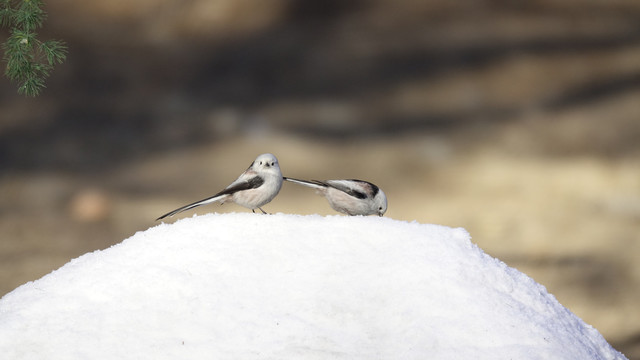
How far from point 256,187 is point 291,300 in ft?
5.57

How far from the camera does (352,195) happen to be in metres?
7.92

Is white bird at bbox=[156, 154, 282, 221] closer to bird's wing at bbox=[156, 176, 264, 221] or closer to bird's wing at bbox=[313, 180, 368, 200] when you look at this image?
bird's wing at bbox=[156, 176, 264, 221]

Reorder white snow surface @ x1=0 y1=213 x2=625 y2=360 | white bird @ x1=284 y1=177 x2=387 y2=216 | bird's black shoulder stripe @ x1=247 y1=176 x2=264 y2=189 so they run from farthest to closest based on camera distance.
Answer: white bird @ x1=284 y1=177 x2=387 y2=216 → bird's black shoulder stripe @ x1=247 y1=176 x2=264 y2=189 → white snow surface @ x1=0 y1=213 x2=625 y2=360

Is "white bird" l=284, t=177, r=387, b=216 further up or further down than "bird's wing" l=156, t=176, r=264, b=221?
further up

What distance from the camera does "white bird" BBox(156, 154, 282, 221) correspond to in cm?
756

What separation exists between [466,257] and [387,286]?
1.21m

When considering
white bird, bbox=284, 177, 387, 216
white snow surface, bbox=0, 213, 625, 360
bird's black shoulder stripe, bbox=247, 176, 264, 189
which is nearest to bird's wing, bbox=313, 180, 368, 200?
white bird, bbox=284, 177, 387, 216

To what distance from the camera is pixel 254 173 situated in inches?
301

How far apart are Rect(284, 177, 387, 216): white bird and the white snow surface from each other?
0.26 metres

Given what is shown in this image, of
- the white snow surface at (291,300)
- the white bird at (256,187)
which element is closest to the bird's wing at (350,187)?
the white snow surface at (291,300)

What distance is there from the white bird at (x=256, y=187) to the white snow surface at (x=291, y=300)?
0.24 metres

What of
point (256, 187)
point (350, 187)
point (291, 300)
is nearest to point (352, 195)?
point (350, 187)

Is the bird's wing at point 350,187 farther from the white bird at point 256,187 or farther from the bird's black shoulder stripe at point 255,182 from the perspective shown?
the bird's black shoulder stripe at point 255,182

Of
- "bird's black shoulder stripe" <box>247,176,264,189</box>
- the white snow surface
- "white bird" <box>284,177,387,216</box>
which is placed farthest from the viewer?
"white bird" <box>284,177,387,216</box>
